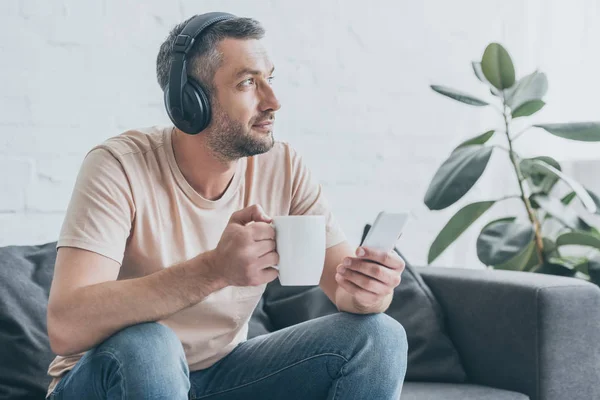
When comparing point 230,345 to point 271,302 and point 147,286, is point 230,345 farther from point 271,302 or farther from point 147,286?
point 271,302

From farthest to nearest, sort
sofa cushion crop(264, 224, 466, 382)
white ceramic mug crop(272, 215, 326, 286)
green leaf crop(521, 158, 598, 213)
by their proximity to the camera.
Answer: green leaf crop(521, 158, 598, 213) → sofa cushion crop(264, 224, 466, 382) → white ceramic mug crop(272, 215, 326, 286)

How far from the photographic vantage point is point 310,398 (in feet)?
4.43

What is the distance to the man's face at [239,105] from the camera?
146 centimetres

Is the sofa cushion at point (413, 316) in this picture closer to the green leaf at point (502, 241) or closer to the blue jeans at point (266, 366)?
the green leaf at point (502, 241)

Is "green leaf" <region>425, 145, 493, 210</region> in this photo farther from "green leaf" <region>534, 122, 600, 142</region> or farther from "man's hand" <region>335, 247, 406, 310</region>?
"man's hand" <region>335, 247, 406, 310</region>

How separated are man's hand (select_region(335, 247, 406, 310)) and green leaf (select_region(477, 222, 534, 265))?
2.50ft

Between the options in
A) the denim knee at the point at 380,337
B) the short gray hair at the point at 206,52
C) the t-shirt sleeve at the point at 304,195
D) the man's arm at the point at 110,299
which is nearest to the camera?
the man's arm at the point at 110,299

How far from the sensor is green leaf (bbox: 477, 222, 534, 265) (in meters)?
1.99

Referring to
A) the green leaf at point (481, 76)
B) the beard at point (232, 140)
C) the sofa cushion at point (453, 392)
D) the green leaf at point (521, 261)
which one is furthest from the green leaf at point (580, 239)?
the beard at point (232, 140)

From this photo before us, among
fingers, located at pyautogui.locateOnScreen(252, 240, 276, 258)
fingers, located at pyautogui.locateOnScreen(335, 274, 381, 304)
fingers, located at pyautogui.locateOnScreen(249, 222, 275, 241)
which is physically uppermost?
fingers, located at pyautogui.locateOnScreen(249, 222, 275, 241)

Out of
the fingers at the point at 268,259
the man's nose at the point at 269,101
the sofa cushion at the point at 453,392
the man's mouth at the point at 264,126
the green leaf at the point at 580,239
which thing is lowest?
the sofa cushion at the point at 453,392

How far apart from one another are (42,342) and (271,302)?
0.61 meters

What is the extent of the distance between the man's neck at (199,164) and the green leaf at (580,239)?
1.10 meters

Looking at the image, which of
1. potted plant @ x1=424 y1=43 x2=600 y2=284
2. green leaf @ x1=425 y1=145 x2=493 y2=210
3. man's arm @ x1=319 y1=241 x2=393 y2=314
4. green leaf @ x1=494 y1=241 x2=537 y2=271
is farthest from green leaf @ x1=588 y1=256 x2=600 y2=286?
man's arm @ x1=319 y1=241 x2=393 y2=314
